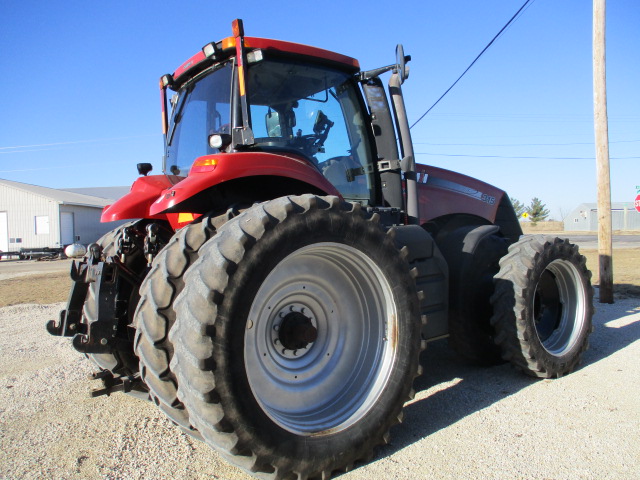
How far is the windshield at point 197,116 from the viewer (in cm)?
350

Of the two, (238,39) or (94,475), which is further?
(238,39)

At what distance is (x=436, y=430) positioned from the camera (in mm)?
3023

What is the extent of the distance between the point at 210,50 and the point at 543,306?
3.58m

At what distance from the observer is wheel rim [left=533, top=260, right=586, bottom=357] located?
4445mm

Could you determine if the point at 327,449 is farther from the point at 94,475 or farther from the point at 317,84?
the point at 317,84

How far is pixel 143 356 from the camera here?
247cm

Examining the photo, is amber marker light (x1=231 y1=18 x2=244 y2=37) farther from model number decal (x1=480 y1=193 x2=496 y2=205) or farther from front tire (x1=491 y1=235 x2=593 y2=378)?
model number decal (x1=480 y1=193 x2=496 y2=205)

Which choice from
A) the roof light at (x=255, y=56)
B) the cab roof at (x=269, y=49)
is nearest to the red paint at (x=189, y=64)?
the cab roof at (x=269, y=49)

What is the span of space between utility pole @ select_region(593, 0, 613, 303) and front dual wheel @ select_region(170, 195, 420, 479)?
6.32m

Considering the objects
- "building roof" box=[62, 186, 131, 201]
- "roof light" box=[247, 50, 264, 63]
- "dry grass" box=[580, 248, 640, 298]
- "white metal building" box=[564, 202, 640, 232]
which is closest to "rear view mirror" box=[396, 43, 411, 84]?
"roof light" box=[247, 50, 264, 63]

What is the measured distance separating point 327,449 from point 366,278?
101 cm

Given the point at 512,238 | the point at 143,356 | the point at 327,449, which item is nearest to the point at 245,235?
the point at 143,356

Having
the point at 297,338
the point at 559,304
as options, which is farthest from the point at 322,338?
the point at 559,304

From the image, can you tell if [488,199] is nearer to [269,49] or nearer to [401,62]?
[401,62]
